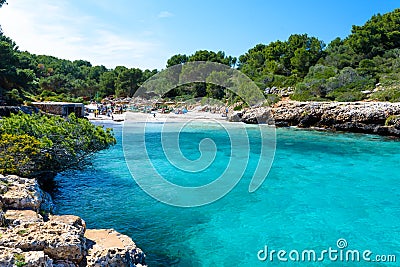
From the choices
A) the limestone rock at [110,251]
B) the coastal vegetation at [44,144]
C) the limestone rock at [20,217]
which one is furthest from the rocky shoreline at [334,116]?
the limestone rock at [20,217]

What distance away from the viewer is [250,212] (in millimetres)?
10789

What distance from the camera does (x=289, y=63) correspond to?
56.0 meters

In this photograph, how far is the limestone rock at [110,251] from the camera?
16.4 ft

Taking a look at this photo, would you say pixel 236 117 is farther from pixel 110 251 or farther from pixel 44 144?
pixel 110 251

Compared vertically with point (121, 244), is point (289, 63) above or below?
above


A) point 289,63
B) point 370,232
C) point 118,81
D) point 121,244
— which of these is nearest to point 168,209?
point 121,244

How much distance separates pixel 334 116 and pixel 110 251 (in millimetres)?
31039

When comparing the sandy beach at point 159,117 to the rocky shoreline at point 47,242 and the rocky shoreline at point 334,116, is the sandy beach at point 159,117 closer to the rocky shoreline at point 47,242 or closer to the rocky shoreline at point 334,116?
the rocky shoreline at point 334,116

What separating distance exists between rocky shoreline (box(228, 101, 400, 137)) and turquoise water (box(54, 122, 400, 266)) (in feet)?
41.7

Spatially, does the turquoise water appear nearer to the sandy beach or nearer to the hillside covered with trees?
the hillside covered with trees

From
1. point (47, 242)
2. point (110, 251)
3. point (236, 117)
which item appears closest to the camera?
point (47, 242)

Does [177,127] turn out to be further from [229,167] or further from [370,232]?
[370,232]

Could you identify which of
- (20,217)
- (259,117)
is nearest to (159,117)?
(259,117)

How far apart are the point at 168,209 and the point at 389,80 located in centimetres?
3561
